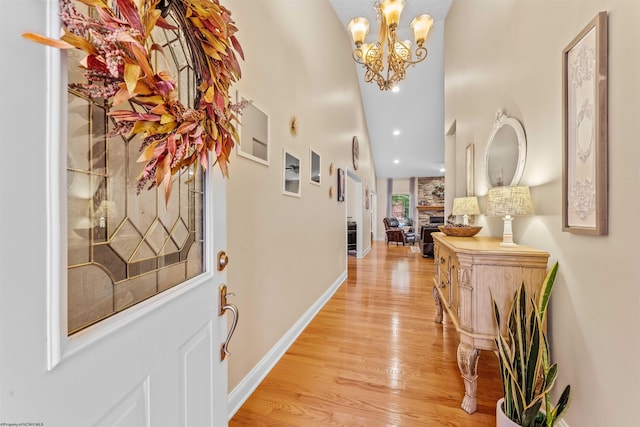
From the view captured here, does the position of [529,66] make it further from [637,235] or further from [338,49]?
[338,49]

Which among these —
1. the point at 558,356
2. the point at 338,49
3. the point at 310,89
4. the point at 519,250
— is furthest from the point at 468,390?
the point at 338,49

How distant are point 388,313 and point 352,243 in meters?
3.68

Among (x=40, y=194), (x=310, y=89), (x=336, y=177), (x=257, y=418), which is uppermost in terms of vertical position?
(x=310, y=89)

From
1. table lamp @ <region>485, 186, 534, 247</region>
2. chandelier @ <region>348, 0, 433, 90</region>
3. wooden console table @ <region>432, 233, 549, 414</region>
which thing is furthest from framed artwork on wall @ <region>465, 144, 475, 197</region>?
wooden console table @ <region>432, 233, 549, 414</region>

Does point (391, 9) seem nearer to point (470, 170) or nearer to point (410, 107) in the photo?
point (470, 170)

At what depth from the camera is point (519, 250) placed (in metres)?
1.59

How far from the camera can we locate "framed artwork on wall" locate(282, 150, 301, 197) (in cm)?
224

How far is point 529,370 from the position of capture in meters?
1.29

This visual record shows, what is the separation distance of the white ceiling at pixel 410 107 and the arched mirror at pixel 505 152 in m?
2.81

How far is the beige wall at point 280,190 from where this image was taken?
5.51 feet

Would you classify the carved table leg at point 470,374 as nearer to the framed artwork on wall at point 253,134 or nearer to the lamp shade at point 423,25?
the framed artwork on wall at point 253,134

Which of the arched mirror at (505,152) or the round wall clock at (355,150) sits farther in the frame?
the round wall clock at (355,150)

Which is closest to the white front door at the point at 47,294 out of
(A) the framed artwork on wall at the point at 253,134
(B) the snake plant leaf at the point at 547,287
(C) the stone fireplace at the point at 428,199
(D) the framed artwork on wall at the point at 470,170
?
(A) the framed artwork on wall at the point at 253,134

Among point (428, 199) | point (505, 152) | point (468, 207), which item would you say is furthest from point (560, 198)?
point (428, 199)
